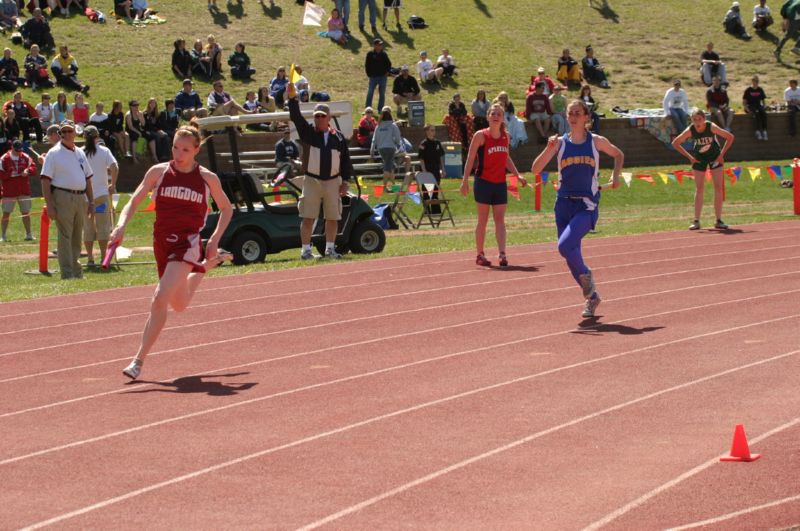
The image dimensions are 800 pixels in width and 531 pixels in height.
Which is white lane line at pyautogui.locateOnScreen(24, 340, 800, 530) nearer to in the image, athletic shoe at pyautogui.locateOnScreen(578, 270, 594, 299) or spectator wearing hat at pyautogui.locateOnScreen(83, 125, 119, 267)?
athletic shoe at pyautogui.locateOnScreen(578, 270, 594, 299)

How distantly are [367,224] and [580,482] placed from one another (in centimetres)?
1257

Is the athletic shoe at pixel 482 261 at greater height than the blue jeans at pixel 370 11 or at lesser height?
lesser

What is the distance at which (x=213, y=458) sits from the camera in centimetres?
704

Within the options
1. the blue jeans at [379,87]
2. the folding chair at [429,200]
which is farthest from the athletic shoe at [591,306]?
the blue jeans at [379,87]

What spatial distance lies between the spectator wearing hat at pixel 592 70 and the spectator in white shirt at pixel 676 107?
359cm

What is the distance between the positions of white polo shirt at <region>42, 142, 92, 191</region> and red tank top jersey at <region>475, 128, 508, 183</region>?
Result: 15.7ft

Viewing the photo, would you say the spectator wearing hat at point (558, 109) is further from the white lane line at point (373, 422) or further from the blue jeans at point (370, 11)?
the white lane line at point (373, 422)

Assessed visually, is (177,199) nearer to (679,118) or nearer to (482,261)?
(482,261)

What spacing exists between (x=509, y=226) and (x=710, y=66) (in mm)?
18543

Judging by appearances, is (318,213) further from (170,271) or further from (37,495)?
(37,495)

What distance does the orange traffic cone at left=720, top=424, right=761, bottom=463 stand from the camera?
22.0ft

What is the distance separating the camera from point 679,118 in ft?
119

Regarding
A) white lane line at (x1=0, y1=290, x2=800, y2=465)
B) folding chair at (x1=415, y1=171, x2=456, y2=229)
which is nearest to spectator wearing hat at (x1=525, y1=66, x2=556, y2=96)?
folding chair at (x1=415, y1=171, x2=456, y2=229)

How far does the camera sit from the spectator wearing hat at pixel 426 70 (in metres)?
36.9
